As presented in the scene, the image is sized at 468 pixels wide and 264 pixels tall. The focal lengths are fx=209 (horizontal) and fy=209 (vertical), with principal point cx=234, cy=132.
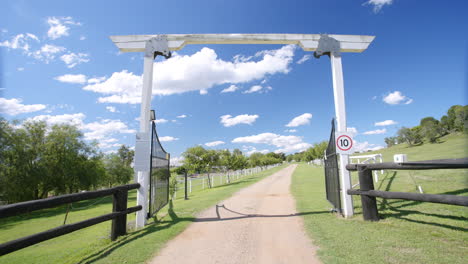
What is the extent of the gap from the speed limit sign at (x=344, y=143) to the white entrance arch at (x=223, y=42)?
16 centimetres

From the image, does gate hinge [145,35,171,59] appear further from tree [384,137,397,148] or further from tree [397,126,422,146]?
tree [384,137,397,148]

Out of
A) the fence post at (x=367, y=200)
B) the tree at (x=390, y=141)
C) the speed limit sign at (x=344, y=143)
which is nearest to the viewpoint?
the fence post at (x=367, y=200)

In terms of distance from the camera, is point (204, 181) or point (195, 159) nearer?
point (195, 159)

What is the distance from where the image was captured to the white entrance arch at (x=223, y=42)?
5.23 m

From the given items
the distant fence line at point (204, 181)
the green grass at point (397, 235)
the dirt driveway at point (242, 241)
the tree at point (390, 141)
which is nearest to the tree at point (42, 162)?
the distant fence line at point (204, 181)

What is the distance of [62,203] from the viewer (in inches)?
135

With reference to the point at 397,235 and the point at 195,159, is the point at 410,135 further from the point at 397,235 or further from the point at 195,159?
the point at 397,235

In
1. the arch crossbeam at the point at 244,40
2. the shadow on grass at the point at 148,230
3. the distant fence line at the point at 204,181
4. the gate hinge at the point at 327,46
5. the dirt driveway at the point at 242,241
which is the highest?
the arch crossbeam at the point at 244,40

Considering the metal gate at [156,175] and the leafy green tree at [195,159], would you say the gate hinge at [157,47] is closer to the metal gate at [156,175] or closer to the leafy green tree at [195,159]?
the metal gate at [156,175]

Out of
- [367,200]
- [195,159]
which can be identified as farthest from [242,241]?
[195,159]

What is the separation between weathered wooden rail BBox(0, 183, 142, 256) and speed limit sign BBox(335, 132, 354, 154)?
16.5 feet

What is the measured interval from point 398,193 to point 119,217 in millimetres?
5630

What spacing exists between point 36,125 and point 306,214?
30728mm

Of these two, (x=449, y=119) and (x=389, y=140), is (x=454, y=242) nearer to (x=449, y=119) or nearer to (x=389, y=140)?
(x=449, y=119)
